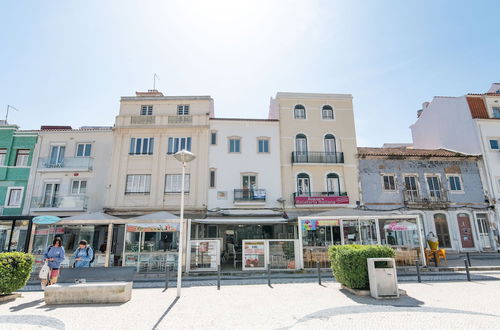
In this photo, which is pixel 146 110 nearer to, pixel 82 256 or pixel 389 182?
pixel 82 256

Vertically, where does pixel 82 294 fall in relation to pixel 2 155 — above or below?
below

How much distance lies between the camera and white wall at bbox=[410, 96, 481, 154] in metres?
23.5

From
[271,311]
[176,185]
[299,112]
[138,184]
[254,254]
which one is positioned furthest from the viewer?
[299,112]

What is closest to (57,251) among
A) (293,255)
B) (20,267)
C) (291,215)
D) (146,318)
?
(20,267)

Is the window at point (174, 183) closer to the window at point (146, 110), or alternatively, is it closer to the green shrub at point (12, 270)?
the window at point (146, 110)

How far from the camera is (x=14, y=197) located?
21.0 metres

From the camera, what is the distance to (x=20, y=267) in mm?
8750

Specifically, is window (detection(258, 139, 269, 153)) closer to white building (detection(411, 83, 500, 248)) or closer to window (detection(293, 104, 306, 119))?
window (detection(293, 104, 306, 119))

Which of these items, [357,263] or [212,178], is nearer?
[357,263]

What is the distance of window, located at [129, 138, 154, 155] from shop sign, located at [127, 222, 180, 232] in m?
7.99

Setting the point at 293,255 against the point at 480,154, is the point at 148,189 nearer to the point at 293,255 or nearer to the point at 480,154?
the point at 293,255

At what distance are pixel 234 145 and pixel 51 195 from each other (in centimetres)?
1402

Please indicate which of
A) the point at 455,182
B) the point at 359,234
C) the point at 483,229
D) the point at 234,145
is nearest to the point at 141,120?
the point at 234,145

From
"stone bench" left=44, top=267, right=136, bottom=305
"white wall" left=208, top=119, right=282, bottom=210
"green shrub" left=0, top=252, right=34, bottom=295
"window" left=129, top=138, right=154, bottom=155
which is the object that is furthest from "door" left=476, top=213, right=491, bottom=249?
"green shrub" left=0, top=252, right=34, bottom=295
